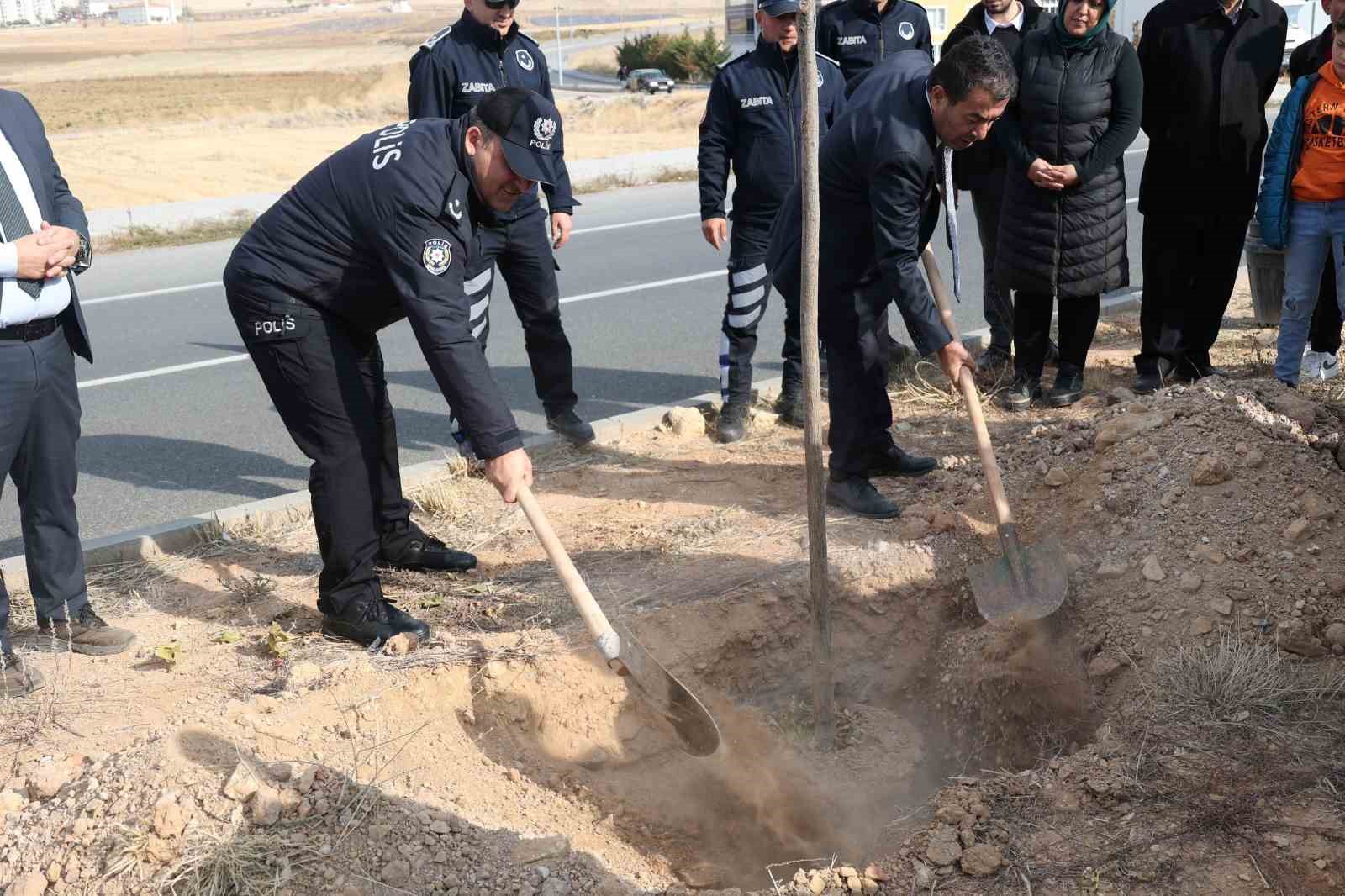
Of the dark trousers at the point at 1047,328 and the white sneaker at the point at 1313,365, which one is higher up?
the dark trousers at the point at 1047,328

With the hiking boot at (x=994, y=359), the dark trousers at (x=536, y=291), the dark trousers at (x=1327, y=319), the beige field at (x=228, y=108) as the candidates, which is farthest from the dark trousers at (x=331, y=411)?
the beige field at (x=228, y=108)

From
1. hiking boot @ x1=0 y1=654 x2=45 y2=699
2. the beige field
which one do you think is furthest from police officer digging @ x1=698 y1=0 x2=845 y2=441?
the beige field

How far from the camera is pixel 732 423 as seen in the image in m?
5.99

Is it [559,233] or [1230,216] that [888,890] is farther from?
[1230,216]

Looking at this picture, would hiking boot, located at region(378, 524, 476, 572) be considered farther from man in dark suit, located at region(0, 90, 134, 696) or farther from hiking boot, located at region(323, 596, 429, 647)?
man in dark suit, located at region(0, 90, 134, 696)

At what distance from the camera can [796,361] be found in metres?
6.02

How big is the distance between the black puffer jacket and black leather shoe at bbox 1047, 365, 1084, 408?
1.39 ft

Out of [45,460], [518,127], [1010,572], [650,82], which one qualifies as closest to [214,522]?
[45,460]

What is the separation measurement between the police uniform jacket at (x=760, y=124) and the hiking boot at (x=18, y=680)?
3.46 metres

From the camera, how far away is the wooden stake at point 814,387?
3.20m

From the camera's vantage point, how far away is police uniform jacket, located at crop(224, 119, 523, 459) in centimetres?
345

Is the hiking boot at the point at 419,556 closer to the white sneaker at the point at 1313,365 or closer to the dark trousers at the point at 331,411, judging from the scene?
the dark trousers at the point at 331,411

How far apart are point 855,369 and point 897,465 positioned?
0.54 meters

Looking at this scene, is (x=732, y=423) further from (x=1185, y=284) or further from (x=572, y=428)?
(x=1185, y=284)
